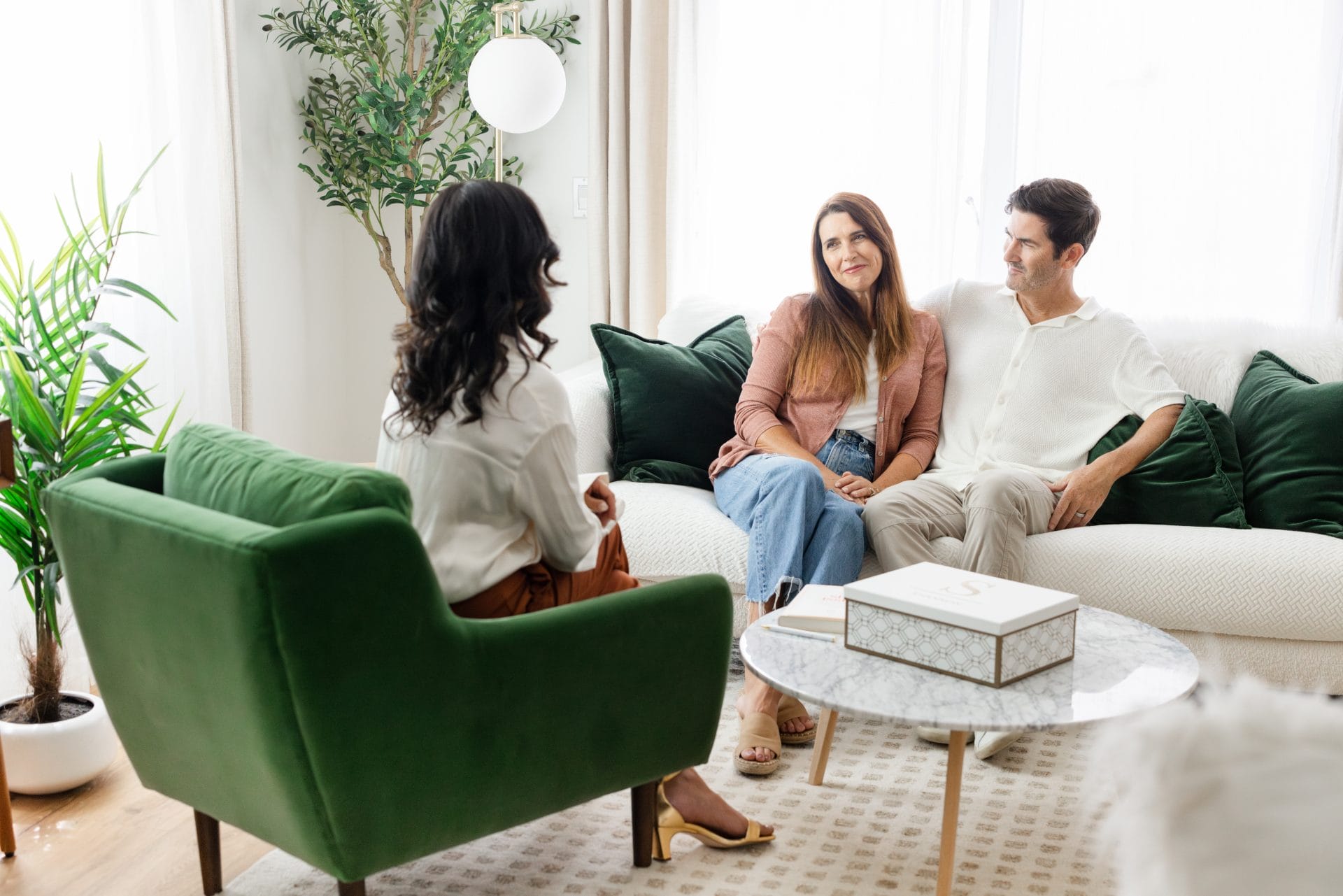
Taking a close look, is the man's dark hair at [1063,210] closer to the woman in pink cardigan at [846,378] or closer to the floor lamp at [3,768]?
the woman in pink cardigan at [846,378]

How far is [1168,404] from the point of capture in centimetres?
272

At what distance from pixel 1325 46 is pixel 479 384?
8.88 ft

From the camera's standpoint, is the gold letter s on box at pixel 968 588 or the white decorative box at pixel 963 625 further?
the gold letter s on box at pixel 968 588

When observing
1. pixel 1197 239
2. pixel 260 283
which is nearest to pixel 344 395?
pixel 260 283

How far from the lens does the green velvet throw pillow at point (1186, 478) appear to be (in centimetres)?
267

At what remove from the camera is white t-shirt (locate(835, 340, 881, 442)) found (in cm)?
283

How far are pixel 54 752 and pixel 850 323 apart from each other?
6.25ft

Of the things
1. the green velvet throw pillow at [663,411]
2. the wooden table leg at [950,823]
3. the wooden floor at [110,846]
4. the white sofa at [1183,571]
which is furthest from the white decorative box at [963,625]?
the green velvet throw pillow at [663,411]

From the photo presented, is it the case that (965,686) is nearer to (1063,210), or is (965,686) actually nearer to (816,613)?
(816,613)

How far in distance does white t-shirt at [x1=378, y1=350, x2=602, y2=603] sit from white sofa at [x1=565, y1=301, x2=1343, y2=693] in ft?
2.91

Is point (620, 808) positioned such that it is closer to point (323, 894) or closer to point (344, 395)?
point (323, 894)

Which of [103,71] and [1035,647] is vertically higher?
[103,71]

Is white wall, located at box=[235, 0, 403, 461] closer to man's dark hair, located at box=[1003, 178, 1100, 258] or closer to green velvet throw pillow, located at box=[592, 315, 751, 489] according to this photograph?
green velvet throw pillow, located at box=[592, 315, 751, 489]

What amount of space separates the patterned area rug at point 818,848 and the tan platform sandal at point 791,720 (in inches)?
2.3
